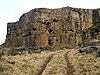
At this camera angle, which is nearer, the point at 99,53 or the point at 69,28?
the point at 99,53

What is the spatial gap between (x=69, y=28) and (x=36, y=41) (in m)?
10.1

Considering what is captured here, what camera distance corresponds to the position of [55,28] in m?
84.4

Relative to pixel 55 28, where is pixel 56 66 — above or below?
below

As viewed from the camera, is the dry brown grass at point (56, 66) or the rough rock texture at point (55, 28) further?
the rough rock texture at point (55, 28)

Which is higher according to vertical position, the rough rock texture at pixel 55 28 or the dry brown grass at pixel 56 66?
the rough rock texture at pixel 55 28

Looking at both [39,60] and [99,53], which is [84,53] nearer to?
[99,53]

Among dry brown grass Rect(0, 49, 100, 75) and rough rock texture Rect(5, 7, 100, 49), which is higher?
rough rock texture Rect(5, 7, 100, 49)

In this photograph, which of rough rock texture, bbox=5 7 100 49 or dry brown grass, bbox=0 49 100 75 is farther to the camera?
rough rock texture, bbox=5 7 100 49

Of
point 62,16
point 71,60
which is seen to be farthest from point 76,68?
point 62,16

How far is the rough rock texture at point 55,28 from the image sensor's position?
3233 inches

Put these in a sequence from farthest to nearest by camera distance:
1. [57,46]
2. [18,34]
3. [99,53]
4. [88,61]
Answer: [18,34] → [57,46] → [99,53] → [88,61]

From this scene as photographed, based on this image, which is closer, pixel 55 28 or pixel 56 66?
pixel 56 66

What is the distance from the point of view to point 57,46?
80938mm

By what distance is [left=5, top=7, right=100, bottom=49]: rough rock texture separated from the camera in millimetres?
82125
